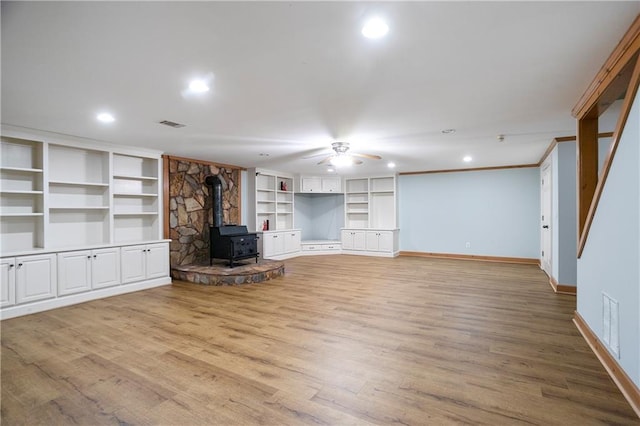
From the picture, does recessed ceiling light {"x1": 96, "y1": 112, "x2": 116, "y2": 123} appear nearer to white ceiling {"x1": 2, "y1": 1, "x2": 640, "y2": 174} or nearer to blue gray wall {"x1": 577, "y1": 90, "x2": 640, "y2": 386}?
white ceiling {"x1": 2, "y1": 1, "x2": 640, "y2": 174}

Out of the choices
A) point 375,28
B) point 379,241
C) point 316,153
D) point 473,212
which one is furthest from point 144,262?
point 473,212

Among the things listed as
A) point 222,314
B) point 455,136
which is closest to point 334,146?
point 455,136

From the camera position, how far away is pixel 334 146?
4.81 meters

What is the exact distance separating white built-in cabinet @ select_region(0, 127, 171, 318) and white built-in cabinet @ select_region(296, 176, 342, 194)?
4.21 metres

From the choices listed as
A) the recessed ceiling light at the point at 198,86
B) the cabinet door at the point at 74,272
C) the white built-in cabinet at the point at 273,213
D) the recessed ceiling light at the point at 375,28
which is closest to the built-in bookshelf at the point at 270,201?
the white built-in cabinet at the point at 273,213

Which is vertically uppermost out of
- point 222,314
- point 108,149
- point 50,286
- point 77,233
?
point 108,149

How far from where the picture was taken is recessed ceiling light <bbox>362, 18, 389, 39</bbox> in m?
1.77

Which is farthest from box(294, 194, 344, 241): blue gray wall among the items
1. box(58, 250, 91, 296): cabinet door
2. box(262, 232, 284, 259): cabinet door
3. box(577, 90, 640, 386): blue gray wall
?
box(577, 90, 640, 386): blue gray wall

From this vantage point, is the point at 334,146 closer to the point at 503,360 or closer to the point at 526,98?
the point at 526,98

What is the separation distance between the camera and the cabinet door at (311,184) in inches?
356

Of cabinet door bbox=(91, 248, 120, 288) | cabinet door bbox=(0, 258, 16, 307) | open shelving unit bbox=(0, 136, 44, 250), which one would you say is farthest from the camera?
cabinet door bbox=(91, 248, 120, 288)

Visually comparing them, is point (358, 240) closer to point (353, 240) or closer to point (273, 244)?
point (353, 240)

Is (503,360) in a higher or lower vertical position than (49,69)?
lower

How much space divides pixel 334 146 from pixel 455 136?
176 cm
